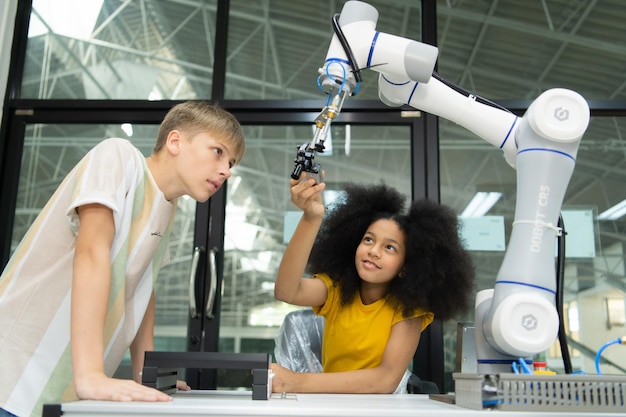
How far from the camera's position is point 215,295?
2602 mm

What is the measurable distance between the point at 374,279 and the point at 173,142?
2.33 ft

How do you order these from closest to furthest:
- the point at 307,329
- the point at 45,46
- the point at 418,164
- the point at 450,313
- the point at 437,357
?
the point at 450,313
the point at 307,329
the point at 437,357
the point at 418,164
the point at 45,46

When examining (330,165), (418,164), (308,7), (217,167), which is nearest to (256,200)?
(330,165)

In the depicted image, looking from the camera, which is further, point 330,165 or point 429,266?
point 330,165

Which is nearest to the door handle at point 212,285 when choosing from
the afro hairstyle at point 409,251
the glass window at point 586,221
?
the afro hairstyle at point 409,251

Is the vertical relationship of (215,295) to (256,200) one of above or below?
below

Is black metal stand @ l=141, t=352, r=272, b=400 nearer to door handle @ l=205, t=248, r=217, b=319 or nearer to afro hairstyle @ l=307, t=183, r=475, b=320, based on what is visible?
afro hairstyle @ l=307, t=183, r=475, b=320

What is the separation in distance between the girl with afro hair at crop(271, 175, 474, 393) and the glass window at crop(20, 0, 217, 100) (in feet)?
Result: 4.51

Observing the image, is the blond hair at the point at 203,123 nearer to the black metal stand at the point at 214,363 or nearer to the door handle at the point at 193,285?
the black metal stand at the point at 214,363

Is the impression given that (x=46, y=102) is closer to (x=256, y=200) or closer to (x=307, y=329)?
(x=256, y=200)

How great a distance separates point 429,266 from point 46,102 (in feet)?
7.06

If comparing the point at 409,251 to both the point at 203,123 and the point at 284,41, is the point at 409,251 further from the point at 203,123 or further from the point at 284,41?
the point at 284,41

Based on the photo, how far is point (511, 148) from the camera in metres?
1.20

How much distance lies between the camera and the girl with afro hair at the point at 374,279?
152 cm
